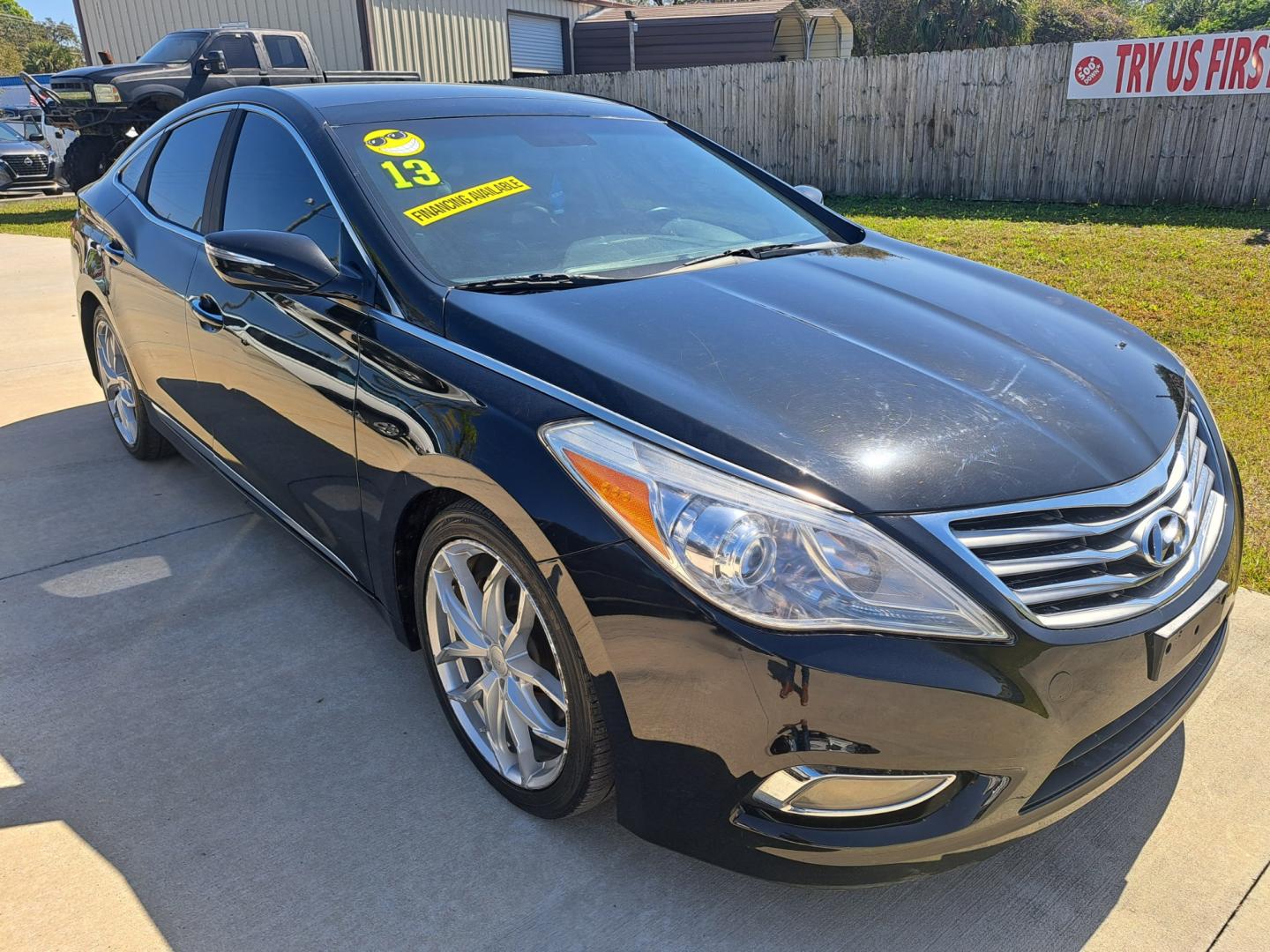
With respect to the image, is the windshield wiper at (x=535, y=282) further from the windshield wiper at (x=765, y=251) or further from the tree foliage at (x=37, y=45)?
the tree foliage at (x=37, y=45)

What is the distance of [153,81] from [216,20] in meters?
9.83

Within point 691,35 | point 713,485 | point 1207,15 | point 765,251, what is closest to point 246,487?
point 765,251

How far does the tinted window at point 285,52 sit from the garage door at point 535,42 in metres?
10.8

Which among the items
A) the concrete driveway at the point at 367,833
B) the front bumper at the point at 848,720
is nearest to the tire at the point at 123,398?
the concrete driveway at the point at 367,833

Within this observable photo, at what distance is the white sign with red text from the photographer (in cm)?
976

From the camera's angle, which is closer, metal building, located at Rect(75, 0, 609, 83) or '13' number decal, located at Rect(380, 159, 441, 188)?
'13' number decal, located at Rect(380, 159, 441, 188)

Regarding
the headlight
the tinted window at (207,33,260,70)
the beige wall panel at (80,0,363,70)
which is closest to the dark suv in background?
the beige wall panel at (80,0,363,70)

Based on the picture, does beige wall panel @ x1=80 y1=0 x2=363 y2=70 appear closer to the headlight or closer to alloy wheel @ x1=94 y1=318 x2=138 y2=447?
alloy wheel @ x1=94 y1=318 x2=138 y2=447

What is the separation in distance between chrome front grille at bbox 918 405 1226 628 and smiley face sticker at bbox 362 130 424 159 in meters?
1.94

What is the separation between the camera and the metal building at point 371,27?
70.7 feet

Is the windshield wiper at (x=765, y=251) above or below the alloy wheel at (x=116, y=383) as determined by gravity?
above

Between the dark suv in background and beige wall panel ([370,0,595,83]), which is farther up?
beige wall panel ([370,0,595,83])

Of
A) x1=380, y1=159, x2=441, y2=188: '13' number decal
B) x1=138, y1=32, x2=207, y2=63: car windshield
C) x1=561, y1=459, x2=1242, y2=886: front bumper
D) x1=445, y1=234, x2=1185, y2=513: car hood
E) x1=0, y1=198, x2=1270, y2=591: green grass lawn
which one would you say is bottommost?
x1=0, y1=198, x2=1270, y2=591: green grass lawn

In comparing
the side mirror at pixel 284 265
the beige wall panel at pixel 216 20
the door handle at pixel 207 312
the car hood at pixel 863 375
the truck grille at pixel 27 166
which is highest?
the beige wall panel at pixel 216 20
